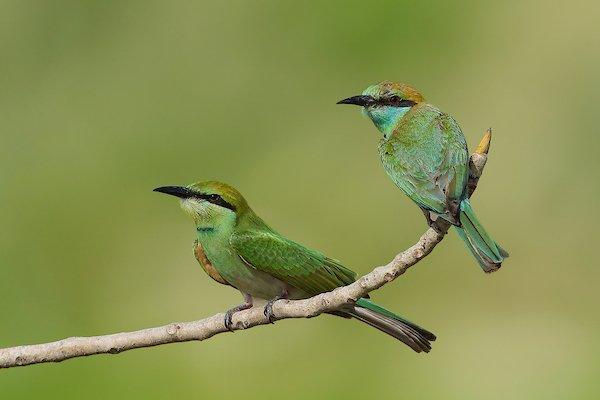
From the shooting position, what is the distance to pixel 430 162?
1.69 metres

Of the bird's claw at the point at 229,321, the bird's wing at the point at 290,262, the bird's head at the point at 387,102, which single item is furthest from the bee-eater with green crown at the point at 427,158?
the bird's claw at the point at 229,321

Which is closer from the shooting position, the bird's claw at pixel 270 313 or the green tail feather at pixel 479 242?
the green tail feather at pixel 479 242

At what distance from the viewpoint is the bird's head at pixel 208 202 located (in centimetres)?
202

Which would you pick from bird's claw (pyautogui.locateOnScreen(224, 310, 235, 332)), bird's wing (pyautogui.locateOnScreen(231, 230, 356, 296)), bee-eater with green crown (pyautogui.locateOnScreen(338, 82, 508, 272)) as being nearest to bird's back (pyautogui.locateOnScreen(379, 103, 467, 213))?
bee-eater with green crown (pyautogui.locateOnScreen(338, 82, 508, 272))

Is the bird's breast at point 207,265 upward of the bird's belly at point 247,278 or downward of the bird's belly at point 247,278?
downward

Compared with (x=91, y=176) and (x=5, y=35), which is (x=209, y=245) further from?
(x=5, y=35)

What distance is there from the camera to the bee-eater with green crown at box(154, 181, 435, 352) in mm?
1949

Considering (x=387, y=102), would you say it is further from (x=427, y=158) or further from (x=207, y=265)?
(x=207, y=265)

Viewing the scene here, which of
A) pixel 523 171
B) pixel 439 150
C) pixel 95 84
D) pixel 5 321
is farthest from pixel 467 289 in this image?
pixel 439 150

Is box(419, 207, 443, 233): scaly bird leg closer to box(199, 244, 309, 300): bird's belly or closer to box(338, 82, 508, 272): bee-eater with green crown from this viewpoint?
box(338, 82, 508, 272): bee-eater with green crown

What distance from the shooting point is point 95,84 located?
20.1 ft

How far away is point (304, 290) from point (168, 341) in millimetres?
354

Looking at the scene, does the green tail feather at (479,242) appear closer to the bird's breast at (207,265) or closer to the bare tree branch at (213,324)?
the bare tree branch at (213,324)

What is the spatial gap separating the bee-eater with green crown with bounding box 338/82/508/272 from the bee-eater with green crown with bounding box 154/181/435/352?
27cm
